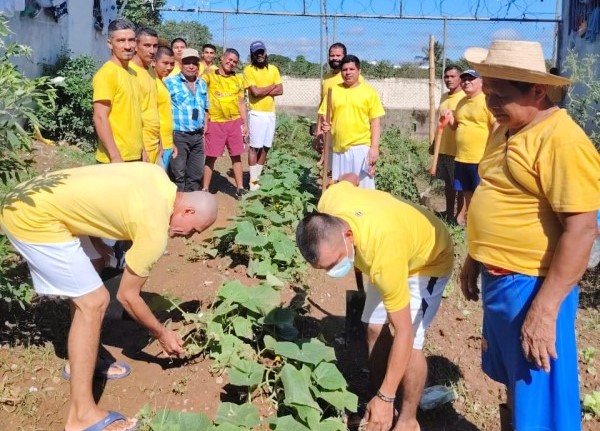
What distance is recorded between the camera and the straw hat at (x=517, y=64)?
207 cm

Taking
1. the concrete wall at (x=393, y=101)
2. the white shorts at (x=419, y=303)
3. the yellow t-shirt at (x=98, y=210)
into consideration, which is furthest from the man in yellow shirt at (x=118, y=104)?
the concrete wall at (x=393, y=101)

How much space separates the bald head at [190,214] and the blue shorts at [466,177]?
12.4ft

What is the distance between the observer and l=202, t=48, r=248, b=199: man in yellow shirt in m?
6.91

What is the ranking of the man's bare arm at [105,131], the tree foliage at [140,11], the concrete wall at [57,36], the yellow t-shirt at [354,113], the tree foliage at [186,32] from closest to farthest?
the man's bare arm at [105,131] → the yellow t-shirt at [354,113] → the concrete wall at [57,36] → the tree foliage at [140,11] → the tree foliage at [186,32]

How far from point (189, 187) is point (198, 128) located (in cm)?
59

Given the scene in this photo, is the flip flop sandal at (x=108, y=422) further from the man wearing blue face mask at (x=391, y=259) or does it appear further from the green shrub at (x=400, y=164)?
the green shrub at (x=400, y=164)

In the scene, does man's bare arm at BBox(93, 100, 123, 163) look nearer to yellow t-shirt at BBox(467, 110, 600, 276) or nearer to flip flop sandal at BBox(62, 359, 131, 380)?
flip flop sandal at BBox(62, 359, 131, 380)

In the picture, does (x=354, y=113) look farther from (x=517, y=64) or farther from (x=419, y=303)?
(x=517, y=64)

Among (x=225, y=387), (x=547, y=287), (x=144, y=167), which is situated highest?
(x=144, y=167)

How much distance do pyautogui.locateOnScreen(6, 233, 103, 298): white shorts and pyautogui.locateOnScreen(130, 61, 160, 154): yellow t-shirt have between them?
209cm

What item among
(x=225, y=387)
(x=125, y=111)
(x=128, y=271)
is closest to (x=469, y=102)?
(x=125, y=111)

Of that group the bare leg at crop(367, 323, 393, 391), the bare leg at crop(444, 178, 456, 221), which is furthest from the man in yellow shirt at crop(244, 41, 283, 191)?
A: the bare leg at crop(367, 323, 393, 391)

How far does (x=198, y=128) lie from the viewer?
6207mm

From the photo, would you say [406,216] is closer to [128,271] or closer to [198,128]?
[128,271]
